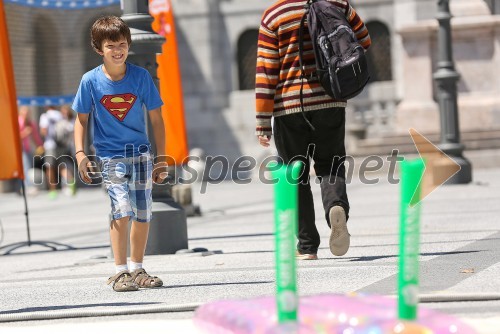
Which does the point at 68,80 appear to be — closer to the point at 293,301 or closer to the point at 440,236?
the point at 440,236

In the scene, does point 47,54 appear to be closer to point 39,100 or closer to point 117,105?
point 39,100

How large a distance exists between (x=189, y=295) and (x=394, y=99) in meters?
25.7

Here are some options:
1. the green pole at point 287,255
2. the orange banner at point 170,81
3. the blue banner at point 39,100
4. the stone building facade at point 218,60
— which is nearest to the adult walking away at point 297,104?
the green pole at point 287,255

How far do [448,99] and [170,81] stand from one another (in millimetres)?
6236

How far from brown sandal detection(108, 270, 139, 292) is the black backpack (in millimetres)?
1753

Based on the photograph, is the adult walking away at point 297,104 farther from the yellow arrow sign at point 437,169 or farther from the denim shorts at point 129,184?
the yellow arrow sign at point 437,169

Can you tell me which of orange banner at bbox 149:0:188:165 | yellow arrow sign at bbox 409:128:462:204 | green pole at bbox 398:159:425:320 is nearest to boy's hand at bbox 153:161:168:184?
green pole at bbox 398:159:425:320

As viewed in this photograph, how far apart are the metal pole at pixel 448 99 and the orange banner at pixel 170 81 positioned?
5453 millimetres

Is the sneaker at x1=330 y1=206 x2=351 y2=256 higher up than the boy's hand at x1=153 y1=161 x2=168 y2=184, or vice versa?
the boy's hand at x1=153 y1=161 x2=168 y2=184

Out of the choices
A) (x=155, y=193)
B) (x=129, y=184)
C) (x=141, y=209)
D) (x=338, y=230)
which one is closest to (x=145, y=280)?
(x=141, y=209)

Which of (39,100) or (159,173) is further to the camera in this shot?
(39,100)

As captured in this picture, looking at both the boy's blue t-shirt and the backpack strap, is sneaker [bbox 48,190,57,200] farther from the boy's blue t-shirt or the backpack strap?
the boy's blue t-shirt

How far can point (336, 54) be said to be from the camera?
8.16 metres

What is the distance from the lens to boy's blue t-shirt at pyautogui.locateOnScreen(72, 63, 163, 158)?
25.4 feet
